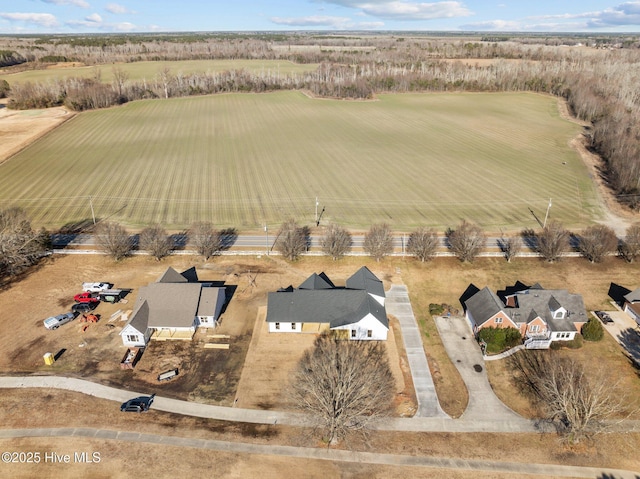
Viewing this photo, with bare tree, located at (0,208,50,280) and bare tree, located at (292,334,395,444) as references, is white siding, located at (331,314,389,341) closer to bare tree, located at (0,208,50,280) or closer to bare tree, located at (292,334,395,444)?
bare tree, located at (292,334,395,444)

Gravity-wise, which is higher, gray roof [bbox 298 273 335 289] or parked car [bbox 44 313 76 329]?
gray roof [bbox 298 273 335 289]

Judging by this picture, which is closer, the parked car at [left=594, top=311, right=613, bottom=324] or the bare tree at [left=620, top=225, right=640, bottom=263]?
the parked car at [left=594, top=311, right=613, bottom=324]

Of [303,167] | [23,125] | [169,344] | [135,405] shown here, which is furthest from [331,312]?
[23,125]

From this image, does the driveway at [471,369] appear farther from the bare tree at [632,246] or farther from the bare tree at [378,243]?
the bare tree at [632,246]

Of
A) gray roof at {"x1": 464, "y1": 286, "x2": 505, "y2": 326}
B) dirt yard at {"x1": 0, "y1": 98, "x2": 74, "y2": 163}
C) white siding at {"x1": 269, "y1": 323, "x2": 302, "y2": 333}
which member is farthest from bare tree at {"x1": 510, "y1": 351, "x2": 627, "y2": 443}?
dirt yard at {"x1": 0, "y1": 98, "x2": 74, "y2": 163}

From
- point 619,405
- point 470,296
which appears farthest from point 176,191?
point 619,405

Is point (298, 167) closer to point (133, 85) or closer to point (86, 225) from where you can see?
point (86, 225)
